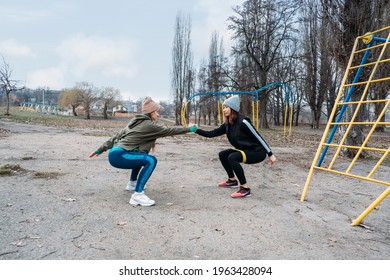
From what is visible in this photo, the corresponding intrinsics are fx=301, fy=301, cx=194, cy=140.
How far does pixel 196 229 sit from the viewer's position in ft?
9.85

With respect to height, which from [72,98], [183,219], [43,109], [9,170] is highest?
[72,98]

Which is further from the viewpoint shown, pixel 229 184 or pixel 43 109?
pixel 43 109

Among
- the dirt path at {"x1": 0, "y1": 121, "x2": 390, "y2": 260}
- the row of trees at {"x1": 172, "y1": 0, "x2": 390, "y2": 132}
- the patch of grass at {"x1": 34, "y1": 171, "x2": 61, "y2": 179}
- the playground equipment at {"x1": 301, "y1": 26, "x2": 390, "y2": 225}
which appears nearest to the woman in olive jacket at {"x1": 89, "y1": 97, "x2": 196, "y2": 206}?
the dirt path at {"x1": 0, "y1": 121, "x2": 390, "y2": 260}

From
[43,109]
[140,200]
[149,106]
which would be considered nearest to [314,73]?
[149,106]

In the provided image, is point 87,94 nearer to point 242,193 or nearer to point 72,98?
point 72,98

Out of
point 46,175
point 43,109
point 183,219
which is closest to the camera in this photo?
point 183,219

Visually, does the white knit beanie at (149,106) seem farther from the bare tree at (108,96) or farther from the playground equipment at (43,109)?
the playground equipment at (43,109)

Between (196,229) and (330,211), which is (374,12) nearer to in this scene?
(330,211)

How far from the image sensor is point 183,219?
A: 3277mm

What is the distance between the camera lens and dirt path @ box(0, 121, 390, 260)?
254 cm

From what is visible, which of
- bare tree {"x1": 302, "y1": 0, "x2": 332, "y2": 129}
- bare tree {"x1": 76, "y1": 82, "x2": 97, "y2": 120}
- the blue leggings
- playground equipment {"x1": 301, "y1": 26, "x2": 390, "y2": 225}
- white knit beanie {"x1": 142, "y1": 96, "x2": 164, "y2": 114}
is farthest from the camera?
bare tree {"x1": 76, "y1": 82, "x2": 97, "y2": 120}

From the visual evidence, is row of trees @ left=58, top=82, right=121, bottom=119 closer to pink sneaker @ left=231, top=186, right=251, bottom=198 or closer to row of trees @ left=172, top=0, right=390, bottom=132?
row of trees @ left=172, top=0, right=390, bottom=132

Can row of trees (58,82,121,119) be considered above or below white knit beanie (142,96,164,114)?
above

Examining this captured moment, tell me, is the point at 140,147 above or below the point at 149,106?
below
